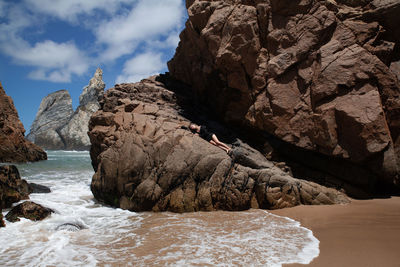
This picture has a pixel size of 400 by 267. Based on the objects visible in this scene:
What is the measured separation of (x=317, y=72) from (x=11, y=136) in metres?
25.4

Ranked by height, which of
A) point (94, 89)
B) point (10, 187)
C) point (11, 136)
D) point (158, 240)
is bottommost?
point (158, 240)

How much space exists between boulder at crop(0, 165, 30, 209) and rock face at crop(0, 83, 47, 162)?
16355 millimetres

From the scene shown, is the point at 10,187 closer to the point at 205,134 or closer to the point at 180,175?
the point at 180,175

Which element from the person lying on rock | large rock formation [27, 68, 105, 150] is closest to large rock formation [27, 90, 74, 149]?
large rock formation [27, 68, 105, 150]

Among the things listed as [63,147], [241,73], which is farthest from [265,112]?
[63,147]

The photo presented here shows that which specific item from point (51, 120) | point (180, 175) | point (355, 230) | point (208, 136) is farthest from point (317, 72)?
point (51, 120)

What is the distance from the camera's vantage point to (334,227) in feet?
15.5

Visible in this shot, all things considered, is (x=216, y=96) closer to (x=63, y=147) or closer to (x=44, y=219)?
(x=44, y=219)

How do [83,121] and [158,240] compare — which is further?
[83,121]

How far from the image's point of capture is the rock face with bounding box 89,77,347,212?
668 cm

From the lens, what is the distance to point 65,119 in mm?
62500

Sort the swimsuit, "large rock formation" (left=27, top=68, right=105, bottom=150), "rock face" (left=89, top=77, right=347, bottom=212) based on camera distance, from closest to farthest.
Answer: "rock face" (left=89, top=77, right=347, bottom=212) → the swimsuit → "large rock formation" (left=27, top=68, right=105, bottom=150)

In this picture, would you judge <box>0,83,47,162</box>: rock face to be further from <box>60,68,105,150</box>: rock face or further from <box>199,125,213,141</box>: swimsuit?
<box>60,68,105,150</box>: rock face

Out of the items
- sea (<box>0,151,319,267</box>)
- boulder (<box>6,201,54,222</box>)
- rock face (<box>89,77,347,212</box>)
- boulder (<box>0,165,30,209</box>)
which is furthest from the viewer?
boulder (<box>0,165,30,209</box>)
